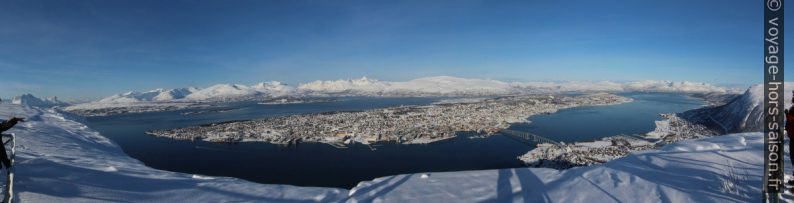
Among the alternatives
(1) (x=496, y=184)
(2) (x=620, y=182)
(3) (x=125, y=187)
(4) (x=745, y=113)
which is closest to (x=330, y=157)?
(3) (x=125, y=187)

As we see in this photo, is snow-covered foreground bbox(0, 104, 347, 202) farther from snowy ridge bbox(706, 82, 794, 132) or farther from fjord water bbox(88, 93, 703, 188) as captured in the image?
snowy ridge bbox(706, 82, 794, 132)

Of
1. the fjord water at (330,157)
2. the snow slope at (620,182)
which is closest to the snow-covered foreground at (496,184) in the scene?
the snow slope at (620,182)

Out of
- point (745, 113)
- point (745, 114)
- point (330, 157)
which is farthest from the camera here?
point (745, 113)

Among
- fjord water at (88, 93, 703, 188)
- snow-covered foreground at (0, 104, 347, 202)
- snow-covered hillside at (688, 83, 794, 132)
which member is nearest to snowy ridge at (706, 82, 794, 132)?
snow-covered hillside at (688, 83, 794, 132)

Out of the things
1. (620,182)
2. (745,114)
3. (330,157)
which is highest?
(620,182)

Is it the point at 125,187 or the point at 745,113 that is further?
the point at 745,113

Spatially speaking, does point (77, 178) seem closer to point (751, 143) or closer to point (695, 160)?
point (695, 160)

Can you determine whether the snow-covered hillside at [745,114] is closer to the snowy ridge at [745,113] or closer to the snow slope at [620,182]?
the snowy ridge at [745,113]

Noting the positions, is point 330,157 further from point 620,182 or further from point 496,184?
point 620,182

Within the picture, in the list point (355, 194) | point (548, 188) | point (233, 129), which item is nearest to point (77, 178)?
point (355, 194)
